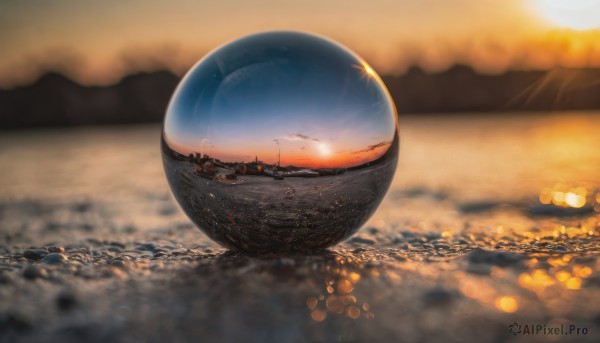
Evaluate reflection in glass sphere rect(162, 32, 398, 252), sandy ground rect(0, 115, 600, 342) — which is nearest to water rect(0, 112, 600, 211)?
sandy ground rect(0, 115, 600, 342)

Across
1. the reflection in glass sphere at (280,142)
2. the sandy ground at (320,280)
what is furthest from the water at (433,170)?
the reflection in glass sphere at (280,142)

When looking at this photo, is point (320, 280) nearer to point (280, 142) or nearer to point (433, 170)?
point (280, 142)

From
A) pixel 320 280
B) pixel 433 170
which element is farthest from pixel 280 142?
pixel 433 170

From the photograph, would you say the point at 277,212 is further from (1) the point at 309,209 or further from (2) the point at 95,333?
(2) the point at 95,333

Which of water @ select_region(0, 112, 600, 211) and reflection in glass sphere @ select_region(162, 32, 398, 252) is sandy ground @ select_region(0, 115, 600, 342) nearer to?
reflection in glass sphere @ select_region(162, 32, 398, 252)

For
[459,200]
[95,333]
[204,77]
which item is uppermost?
[204,77]

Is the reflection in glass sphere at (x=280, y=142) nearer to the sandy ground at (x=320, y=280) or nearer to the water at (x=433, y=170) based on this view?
the sandy ground at (x=320, y=280)

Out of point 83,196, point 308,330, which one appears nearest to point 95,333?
point 308,330
